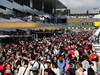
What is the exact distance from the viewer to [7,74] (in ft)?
41.2

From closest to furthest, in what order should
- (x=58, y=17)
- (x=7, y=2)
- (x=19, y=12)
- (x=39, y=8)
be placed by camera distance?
(x=7, y=2)
(x=19, y=12)
(x=39, y=8)
(x=58, y=17)

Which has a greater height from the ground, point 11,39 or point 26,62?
point 26,62

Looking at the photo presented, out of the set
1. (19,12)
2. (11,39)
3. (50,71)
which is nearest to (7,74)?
(50,71)

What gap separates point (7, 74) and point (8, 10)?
172ft

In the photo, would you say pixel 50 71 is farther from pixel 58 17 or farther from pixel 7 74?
pixel 58 17

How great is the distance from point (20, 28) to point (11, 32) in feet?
4.00

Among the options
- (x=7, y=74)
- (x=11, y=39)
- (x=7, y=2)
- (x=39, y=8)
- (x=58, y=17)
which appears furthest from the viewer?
(x=58, y=17)

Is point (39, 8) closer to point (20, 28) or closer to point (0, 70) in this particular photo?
point (20, 28)

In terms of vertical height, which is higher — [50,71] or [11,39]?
[50,71]

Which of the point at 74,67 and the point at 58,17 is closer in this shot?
the point at 74,67

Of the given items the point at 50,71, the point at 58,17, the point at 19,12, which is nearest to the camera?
the point at 50,71

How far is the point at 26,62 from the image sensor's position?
13.3 m

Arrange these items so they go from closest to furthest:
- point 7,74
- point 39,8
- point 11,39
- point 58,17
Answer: point 7,74 < point 11,39 < point 39,8 < point 58,17

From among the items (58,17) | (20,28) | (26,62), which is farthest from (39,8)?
(26,62)
